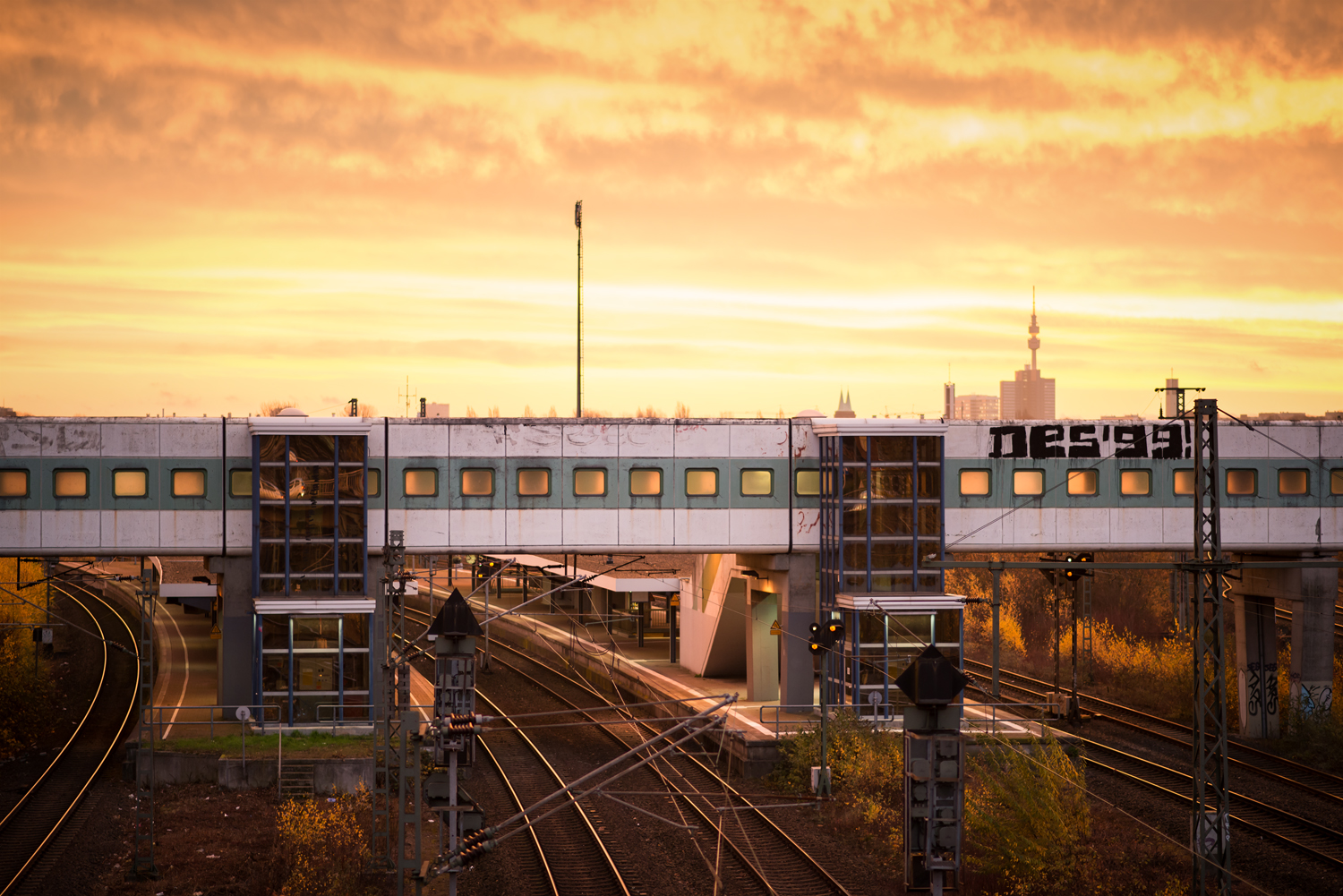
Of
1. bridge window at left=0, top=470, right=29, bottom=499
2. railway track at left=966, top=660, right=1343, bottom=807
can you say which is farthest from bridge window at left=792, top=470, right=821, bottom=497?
bridge window at left=0, top=470, right=29, bottom=499

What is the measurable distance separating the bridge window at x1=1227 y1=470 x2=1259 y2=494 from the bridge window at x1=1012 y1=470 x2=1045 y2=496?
6215 millimetres

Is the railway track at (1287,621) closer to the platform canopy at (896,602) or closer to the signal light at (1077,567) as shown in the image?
the signal light at (1077,567)

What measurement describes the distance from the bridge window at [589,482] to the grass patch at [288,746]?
9.76 metres

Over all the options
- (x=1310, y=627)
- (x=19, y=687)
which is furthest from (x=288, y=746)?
(x=1310, y=627)

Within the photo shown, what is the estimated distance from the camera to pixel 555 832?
104 feet

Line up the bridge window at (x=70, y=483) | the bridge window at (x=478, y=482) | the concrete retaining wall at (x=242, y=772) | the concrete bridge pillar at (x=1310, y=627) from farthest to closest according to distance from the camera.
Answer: the concrete bridge pillar at (x=1310, y=627) → the bridge window at (x=478, y=482) → the bridge window at (x=70, y=483) → the concrete retaining wall at (x=242, y=772)

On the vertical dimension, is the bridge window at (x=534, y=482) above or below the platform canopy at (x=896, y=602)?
above

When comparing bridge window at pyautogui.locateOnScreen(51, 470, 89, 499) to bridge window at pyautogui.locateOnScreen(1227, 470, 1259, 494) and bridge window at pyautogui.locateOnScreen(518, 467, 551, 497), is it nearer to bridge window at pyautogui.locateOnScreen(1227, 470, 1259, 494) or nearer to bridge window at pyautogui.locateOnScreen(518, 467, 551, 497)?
bridge window at pyautogui.locateOnScreen(518, 467, 551, 497)

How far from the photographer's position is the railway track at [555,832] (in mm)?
27453

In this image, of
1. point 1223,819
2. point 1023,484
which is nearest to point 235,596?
point 1023,484

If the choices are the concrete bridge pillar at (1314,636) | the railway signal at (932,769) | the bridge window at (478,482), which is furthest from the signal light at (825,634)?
the concrete bridge pillar at (1314,636)

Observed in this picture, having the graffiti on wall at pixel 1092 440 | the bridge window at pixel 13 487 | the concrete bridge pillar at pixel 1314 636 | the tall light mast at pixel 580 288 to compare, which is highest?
the tall light mast at pixel 580 288

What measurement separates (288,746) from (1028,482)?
24298 millimetres

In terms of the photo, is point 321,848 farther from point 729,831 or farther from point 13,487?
point 13,487
